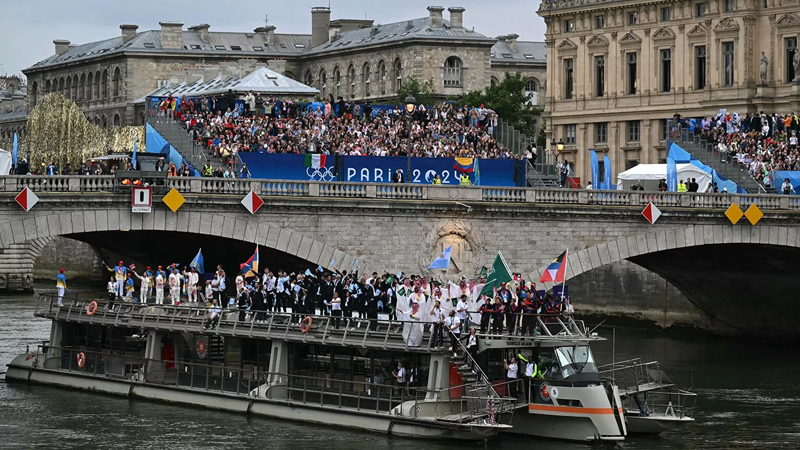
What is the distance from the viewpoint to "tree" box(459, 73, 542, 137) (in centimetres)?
13050

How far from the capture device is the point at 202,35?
561ft

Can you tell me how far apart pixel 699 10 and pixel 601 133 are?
10748 mm

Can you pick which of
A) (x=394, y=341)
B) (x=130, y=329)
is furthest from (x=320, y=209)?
(x=394, y=341)

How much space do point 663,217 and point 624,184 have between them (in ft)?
57.5

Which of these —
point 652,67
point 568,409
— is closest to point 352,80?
point 652,67

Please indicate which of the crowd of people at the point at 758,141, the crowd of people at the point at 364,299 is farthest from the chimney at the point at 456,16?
the crowd of people at the point at 364,299

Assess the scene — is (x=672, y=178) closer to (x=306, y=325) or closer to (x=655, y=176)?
(x=655, y=176)

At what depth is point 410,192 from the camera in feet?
224

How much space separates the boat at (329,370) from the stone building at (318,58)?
9061 cm

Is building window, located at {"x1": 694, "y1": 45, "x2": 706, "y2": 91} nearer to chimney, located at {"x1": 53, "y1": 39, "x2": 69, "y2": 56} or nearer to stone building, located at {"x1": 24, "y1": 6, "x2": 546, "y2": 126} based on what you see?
stone building, located at {"x1": 24, "y1": 6, "x2": 546, "y2": 126}

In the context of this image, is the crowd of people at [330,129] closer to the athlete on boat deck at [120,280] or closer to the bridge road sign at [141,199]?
the bridge road sign at [141,199]

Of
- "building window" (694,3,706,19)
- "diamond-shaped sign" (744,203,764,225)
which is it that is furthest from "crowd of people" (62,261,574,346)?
"building window" (694,3,706,19)

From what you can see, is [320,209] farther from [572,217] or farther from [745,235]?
[745,235]

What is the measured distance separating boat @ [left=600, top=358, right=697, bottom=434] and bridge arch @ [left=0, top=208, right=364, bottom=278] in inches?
533
